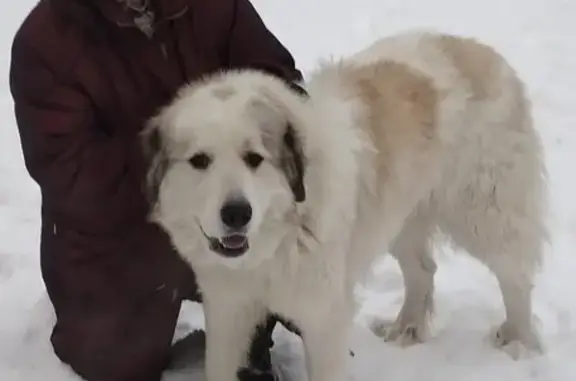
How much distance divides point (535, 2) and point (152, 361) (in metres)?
5.48

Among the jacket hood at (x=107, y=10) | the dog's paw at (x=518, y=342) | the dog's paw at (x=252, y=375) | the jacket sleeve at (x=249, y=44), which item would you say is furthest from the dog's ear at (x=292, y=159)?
the dog's paw at (x=518, y=342)

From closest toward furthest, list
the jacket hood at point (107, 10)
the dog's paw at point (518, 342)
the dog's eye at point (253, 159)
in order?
the dog's eye at point (253, 159) < the jacket hood at point (107, 10) < the dog's paw at point (518, 342)

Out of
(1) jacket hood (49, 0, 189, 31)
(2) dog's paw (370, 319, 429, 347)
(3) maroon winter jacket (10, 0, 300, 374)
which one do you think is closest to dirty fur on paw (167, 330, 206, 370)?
(3) maroon winter jacket (10, 0, 300, 374)

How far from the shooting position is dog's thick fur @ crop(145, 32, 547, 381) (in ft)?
7.43

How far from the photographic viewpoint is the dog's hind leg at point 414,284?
3.29 metres

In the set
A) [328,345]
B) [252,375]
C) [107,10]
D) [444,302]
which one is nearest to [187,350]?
[252,375]

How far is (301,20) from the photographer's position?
7.13m

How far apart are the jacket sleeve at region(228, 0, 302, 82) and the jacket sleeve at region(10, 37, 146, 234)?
44 centimetres

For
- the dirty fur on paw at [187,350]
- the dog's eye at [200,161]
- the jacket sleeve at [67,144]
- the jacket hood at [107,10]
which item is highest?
the jacket hood at [107,10]

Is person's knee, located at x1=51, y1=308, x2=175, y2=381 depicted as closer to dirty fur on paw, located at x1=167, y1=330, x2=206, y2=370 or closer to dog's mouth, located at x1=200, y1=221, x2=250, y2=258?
dirty fur on paw, located at x1=167, y1=330, x2=206, y2=370

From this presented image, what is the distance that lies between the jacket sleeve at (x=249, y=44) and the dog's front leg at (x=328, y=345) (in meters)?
0.77

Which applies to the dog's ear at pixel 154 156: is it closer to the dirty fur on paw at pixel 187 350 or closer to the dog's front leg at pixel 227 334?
the dog's front leg at pixel 227 334

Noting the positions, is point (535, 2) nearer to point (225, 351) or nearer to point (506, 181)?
point (506, 181)

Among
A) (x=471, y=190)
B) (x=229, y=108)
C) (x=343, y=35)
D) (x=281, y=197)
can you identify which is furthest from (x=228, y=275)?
(x=343, y=35)
